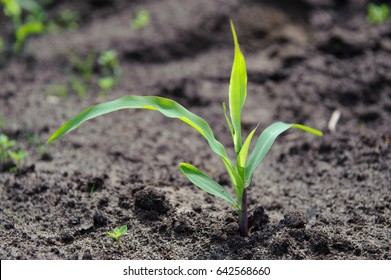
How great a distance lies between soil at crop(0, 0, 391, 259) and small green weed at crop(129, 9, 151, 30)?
0.05 meters

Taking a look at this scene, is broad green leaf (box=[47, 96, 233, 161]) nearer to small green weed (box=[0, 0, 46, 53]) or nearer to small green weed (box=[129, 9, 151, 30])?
small green weed (box=[0, 0, 46, 53])

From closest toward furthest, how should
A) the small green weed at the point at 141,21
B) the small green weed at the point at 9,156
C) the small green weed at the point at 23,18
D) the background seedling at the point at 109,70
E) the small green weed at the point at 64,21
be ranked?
the small green weed at the point at 9,156 < the background seedling at the point at 109,70 < the small green weed at the point at 23,18 < the small green weed at the point at 141,21 < the small green weed at the point at 64,21

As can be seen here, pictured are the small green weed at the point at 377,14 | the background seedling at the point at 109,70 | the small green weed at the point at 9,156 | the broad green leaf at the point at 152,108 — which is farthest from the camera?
the small green weed at the point at 377,14

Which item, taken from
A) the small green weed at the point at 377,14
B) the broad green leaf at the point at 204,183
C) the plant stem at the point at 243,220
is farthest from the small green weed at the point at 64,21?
the plant stem at the point at 243,220

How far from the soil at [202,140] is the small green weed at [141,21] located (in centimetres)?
5

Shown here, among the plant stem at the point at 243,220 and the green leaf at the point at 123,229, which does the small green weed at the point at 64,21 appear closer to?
the green leaf at the point at 123,229

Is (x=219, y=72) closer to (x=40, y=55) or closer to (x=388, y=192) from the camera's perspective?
(x=40, y=55)

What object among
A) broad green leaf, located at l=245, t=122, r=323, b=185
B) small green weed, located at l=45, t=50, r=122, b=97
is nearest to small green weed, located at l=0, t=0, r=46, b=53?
small green weed, located at l=45, t=50, r=122, b=97

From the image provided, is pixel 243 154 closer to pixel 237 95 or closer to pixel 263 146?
pixel 263 146

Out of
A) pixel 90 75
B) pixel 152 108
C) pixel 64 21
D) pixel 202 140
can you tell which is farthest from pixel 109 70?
pixel 152 108

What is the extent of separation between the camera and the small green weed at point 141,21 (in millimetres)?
4090

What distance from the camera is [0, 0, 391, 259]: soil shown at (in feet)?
7.03

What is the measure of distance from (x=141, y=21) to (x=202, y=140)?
1.38 metres
